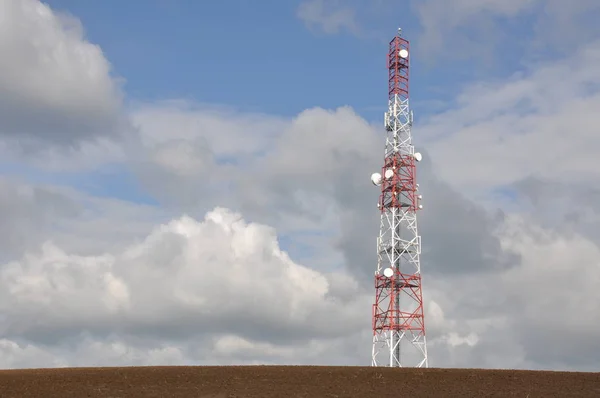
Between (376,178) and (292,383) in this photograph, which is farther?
(376,178)

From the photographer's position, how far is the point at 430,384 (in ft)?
185

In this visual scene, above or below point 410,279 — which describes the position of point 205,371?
below

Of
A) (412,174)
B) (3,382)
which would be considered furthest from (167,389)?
(412,174)

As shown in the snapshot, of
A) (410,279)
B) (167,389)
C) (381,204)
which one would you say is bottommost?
(167,389)

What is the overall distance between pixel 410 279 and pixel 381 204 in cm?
769

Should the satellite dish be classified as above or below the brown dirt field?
above

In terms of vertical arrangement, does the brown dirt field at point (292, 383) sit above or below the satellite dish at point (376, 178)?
below

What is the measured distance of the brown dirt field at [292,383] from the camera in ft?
175

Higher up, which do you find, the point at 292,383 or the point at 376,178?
the point at 376,178

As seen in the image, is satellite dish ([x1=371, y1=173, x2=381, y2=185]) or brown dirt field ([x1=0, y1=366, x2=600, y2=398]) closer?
brown dirt field ([x1=0, y1=366, x2=600, y2=398])

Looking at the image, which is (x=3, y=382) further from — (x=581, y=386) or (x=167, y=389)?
(x=581, y=386)

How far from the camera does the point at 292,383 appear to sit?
56000mm

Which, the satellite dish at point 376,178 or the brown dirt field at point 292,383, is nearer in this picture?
the brown dirt field at point 292,383

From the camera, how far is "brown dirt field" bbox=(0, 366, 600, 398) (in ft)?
175
